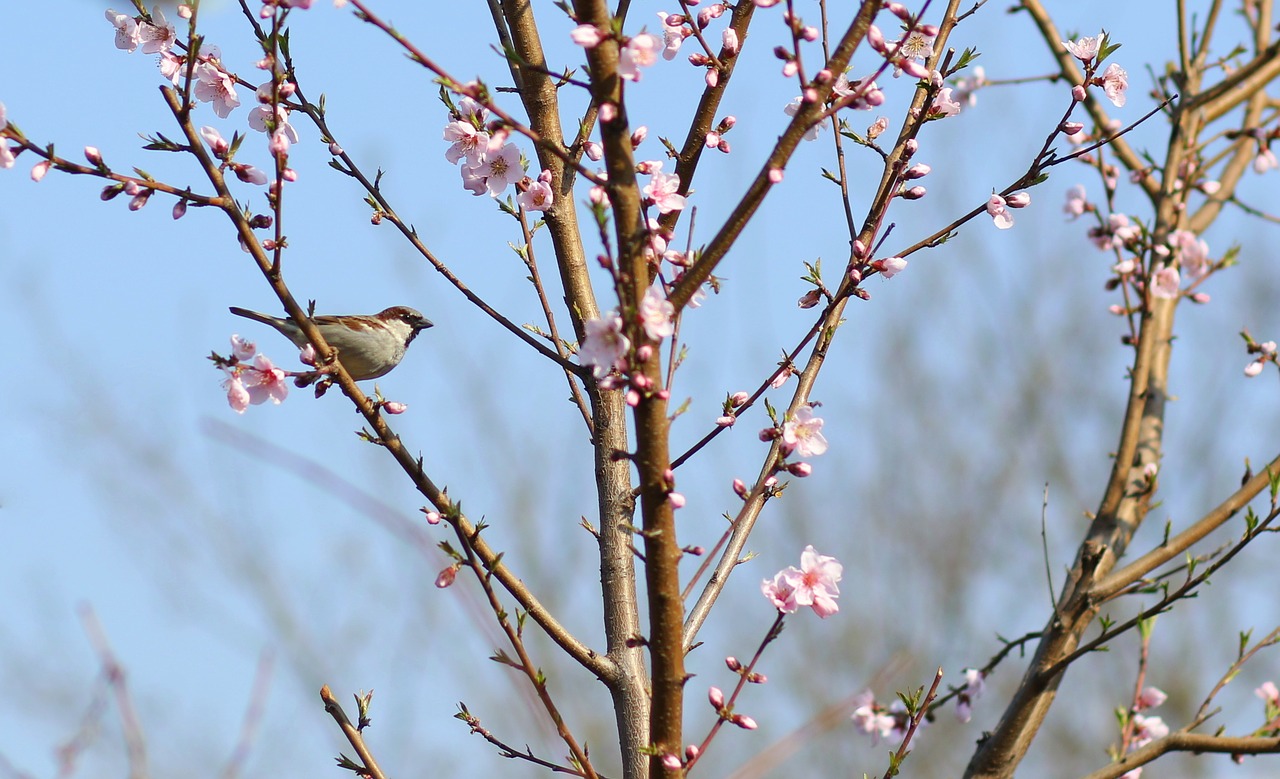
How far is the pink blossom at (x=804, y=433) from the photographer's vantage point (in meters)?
2.28

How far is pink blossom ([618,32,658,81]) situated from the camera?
1.95 meters

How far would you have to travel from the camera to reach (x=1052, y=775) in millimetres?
13586

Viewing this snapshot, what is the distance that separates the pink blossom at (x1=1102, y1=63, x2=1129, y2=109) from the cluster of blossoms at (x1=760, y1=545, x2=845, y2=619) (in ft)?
4.28

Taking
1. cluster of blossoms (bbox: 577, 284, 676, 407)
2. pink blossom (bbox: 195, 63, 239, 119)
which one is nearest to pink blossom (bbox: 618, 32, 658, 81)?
cluster of blossoms (bbox: 577, 284, 676, 407)

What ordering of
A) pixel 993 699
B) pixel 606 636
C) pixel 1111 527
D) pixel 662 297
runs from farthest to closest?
pixel 993 699, pixel 1111 527, pixel 606 636, pixel 662 297

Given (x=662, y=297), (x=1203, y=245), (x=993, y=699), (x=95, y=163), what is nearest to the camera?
(x=662, y=297)

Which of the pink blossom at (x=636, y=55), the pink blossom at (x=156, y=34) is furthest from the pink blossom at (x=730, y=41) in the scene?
the pink blossom at (x=156, y=34)

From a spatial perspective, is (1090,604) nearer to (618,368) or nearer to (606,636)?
(606,636)

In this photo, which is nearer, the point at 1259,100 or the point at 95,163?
the point at 95,163

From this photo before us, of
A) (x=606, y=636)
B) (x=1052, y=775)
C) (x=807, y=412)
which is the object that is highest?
(x=1052, y=775)

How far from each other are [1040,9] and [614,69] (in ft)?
10.5

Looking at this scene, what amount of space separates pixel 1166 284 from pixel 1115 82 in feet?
4.52

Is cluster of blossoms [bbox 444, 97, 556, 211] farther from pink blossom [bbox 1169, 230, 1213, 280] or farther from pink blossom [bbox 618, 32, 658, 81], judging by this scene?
pink blossom [bbox 1169, 230, 1213, 280]

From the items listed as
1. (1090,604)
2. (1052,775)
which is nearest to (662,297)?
(1090,604)
